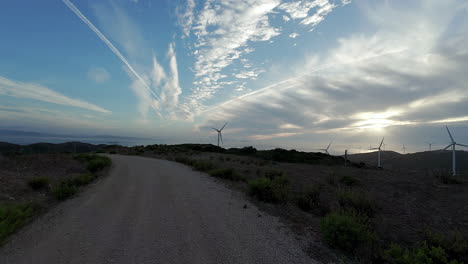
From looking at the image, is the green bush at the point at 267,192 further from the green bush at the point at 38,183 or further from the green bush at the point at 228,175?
the green bush at the point at 38,183

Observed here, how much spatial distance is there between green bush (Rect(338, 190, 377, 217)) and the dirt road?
13.6 feet

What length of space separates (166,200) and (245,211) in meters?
3.23

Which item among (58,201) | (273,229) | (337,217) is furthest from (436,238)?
(58,201)

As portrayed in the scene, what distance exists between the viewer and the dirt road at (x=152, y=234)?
14.8 feet

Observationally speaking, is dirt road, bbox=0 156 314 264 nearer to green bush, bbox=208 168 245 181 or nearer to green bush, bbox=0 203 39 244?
green bush, bbox=0 203 39 244

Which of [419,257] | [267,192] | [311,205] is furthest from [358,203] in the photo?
[419,257]

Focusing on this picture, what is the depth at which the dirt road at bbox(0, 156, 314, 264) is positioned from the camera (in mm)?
4512

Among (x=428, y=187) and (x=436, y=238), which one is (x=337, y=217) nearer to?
(x=436, y=238)

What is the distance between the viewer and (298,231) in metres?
6.14

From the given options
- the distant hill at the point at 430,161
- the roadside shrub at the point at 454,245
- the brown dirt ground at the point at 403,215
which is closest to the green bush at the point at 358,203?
the brown dirt ground at the point at 403,215

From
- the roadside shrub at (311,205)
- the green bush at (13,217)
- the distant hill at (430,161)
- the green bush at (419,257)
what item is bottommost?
the green bush at (13,217)

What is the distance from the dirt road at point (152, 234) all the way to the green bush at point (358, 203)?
4.16 m

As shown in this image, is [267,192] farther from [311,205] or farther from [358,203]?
[358,203]

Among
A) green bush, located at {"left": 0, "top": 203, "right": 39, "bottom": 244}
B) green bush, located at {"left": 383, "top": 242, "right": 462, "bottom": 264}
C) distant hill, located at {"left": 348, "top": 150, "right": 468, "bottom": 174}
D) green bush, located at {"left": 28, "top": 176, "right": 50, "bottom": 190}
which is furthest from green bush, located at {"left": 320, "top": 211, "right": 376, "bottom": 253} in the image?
distant hill, located at {"left": 348, "top": 150, "right": 468, "bottom": 174}
